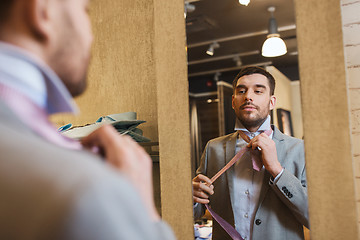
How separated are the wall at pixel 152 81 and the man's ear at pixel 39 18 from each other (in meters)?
0.68

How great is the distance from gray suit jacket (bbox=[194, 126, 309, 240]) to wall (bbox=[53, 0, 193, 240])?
0.38 feet

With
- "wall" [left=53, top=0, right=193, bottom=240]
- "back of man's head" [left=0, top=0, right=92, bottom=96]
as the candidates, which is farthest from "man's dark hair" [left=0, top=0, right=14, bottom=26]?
"wall" [left=53, top=0, right=193, bottom=240]

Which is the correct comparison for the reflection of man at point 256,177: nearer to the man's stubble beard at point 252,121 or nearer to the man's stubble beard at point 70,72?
the man's stubble beard at point 252,121

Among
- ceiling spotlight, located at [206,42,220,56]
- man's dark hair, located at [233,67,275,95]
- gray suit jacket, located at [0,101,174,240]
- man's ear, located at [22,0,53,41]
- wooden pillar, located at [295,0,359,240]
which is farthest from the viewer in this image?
ceiling spotlight, located at [206,42,220,56]

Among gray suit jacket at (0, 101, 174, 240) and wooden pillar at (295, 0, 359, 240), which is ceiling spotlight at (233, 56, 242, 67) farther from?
gray suit jacket at (0, 101, 174, 240)

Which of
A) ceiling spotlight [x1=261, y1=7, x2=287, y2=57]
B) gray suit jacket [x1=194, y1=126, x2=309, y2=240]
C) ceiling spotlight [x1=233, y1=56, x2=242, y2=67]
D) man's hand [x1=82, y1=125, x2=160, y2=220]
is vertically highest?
ceiling spotlight [x1=261, y1=7, x2=287, y2=57]

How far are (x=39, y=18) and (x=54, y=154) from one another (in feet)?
0.56

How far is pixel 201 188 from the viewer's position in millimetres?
1029

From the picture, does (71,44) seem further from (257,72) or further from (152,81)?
(152,81)

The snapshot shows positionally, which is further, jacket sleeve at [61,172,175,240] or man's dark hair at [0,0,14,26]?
man's dark hair at [0,0,14,26]

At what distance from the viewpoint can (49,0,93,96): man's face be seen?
1.33 feet

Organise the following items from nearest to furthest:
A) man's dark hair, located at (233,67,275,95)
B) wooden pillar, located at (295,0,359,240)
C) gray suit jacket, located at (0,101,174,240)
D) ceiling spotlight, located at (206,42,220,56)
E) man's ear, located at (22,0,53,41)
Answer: gray suit jacket, located at (0,101,174,240) → man's ear, located at (22,0,53,41) → wooden pillar, located at (295,0,359,240) → man's dark hair, located at (233,67,275,95) → ceiling spotlight, located at (206,42,220,56)

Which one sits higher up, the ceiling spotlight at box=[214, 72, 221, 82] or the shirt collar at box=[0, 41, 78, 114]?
the ceiling spotlight at box=[214, 72, 221, 82]

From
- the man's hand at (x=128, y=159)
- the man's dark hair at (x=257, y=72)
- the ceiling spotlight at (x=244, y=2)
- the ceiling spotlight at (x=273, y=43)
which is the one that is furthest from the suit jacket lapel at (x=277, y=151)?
the man's hand at (x=128, y=159)
